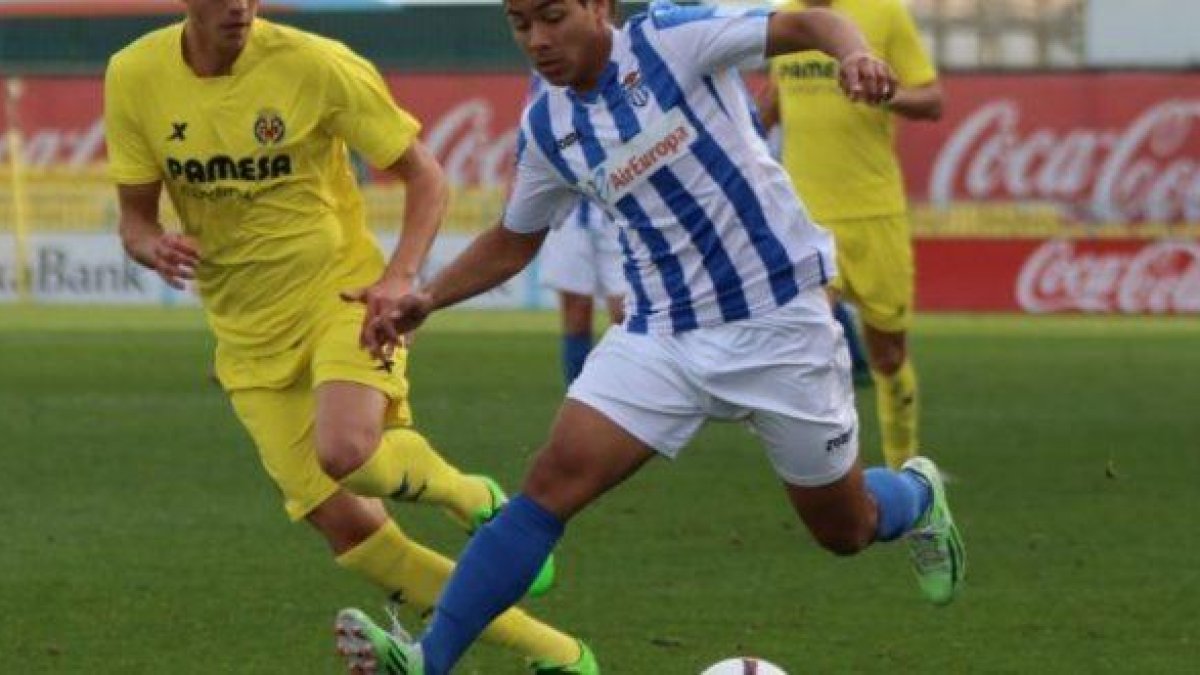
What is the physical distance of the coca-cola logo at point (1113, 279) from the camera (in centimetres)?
2972

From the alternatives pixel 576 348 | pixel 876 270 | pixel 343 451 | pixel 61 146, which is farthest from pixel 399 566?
pixel 61 146

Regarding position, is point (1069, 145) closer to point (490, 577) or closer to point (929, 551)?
point (929, 551)

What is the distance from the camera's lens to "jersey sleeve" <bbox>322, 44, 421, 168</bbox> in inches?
342

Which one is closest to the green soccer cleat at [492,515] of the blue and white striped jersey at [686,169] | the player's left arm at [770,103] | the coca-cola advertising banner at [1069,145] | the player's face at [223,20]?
the blue and white striped jersey at [686,169]

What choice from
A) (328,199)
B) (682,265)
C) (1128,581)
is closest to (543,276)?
(1128,581)

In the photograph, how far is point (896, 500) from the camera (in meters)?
8.64

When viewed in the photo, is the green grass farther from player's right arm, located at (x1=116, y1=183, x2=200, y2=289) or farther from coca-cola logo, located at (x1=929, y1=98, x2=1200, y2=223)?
coca-cola logo, located at (x1=929, y1=98, x2=1200, y2=223)

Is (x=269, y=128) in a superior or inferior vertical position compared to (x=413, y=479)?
superior

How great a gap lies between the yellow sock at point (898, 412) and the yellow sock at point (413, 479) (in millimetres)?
4237

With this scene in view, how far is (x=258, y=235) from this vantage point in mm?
8812

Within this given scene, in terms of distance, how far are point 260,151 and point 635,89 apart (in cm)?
153

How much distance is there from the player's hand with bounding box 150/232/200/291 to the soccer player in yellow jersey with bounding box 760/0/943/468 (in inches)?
203

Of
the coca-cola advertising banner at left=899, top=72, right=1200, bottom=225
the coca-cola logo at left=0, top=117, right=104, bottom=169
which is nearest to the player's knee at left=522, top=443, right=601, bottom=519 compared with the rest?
the coca-cola advertising banner at left=899, top=72, right=1200, bottom=225

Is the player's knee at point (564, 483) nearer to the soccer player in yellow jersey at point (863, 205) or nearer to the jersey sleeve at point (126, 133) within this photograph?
the jersey sleeve at point (126, 133)
